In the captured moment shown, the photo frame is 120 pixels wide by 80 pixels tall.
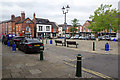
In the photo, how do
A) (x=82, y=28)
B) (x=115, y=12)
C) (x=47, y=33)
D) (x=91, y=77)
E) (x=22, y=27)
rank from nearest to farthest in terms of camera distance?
(x=91, y=77) < (x=115, y=12) < (x=22, y=27) < (x=47, y=33) < (x=82, y=28)

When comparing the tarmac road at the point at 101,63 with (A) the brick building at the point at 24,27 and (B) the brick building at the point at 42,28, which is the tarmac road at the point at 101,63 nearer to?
(A) the brick building at the point at 24,27

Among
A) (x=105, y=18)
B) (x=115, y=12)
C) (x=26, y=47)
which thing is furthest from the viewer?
(x=115, y=12)

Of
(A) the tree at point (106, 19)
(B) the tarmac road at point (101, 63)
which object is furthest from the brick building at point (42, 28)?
(B) the tarmac road at point (101, 63)

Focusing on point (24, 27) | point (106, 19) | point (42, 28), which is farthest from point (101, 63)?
point (42, 28)

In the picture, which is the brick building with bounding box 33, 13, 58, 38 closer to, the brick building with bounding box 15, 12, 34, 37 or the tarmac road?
the brick building with bounding box 15, 12, 34, 37

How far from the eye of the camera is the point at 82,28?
192ft

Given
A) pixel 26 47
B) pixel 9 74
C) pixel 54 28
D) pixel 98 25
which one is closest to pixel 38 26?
pixel 54 28

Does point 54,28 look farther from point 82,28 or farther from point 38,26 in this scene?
point 82,28

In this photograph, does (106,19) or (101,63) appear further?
(106,19)

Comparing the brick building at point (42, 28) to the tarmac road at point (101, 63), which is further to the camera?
the brick building at point (42, 28)

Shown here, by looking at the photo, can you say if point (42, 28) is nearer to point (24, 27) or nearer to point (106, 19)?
point (24, 27)

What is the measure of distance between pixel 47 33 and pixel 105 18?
38.7 m

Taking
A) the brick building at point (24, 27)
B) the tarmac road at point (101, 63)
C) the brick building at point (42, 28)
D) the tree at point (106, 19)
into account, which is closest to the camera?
the tarmac road at point (101, 63)

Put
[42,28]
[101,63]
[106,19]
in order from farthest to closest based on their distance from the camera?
[42,28]
[106,19]
[101,63]
